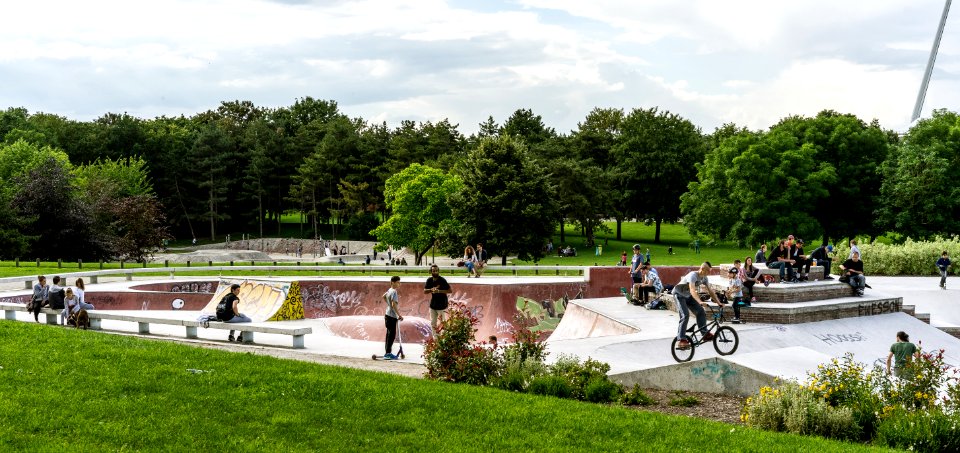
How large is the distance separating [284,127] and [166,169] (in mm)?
20100

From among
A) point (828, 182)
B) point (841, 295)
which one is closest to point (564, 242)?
point (828, 182)

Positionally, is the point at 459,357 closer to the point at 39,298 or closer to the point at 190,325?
the point at 190,325

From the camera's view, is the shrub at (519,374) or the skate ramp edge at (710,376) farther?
the skate ramp edge at (710,376)

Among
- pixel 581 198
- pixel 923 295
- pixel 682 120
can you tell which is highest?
pixel 682 120

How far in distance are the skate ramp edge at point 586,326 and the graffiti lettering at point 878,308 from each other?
291 inches

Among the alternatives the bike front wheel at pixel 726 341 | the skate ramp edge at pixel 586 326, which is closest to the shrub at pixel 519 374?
the bike front wheel at pixel 726 341

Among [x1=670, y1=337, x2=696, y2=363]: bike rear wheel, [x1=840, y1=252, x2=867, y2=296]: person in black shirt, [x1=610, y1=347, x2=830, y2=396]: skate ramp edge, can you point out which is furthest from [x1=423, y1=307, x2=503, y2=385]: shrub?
[x1=840, y1=252, x2=867, y2=296]: person in black shirt

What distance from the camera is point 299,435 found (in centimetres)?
862

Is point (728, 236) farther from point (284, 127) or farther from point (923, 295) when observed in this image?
point (284, 127)

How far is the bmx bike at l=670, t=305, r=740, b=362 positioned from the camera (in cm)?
1547

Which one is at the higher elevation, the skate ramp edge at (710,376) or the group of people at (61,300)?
the group of people at (61,300)

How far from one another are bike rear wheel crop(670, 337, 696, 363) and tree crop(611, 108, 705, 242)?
59270 mm

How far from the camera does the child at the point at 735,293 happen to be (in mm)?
20234

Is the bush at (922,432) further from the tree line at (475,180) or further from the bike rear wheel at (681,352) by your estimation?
the tree line at (475,180)
